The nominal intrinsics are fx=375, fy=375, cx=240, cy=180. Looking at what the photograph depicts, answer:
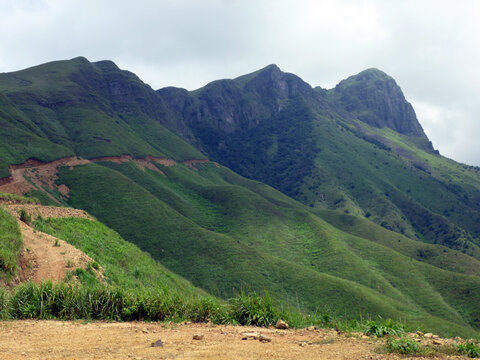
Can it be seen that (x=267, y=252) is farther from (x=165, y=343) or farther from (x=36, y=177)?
(x=165, y=343)

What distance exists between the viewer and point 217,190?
103 metres

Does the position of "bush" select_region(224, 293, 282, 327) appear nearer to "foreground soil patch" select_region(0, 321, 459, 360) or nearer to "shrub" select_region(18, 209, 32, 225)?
"foreground soil patch" select_region(0, 321, 459, 360)

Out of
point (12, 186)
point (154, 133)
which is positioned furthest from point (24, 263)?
point (154, 133)

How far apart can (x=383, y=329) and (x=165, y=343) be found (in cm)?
551

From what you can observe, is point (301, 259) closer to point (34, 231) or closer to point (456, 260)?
point (456, 260)

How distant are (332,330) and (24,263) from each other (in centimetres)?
1341

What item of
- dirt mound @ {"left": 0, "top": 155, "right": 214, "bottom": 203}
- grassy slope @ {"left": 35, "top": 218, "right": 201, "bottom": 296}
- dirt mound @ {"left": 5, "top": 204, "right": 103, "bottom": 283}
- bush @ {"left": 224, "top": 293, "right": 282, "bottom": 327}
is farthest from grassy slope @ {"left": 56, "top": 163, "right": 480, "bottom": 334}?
bush @ {"left": 224, "top": 293, "right": 282, "bottom": 327}

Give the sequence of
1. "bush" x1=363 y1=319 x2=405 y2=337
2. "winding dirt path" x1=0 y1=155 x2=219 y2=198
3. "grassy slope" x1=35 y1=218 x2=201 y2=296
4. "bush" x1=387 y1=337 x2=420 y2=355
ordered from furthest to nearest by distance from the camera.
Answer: "winding dirt path" x1=0 y1=155 x2=219 y2=198 → "grassy slope" x1=35 y1=218 x2=201 y2=296 → "bush" x1=363 y1=319 x2=405 y2=337 → "bush" x1=387 y1=337 x2=420 y2=355

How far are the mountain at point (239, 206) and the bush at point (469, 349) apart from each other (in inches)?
242

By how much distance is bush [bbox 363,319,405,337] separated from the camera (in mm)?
Result: 9539

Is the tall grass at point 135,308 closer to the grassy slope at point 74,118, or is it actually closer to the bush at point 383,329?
the bush at point 383,329

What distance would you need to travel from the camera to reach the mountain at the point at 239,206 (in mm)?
57406

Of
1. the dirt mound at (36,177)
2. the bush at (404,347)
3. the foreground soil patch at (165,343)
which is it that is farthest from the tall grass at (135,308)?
the dirt mound at (36,177)

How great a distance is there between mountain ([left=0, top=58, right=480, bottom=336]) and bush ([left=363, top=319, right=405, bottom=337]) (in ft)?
13.3
